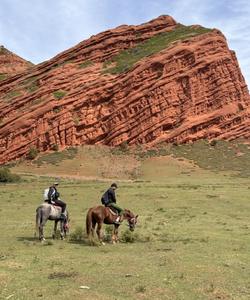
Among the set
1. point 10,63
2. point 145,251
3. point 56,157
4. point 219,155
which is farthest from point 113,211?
point 10,63

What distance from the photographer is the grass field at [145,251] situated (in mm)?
12031

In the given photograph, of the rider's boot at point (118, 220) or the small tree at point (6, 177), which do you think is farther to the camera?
the small tree at point (6, 177)

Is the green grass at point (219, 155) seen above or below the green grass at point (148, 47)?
below

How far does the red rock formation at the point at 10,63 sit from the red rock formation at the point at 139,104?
31.2m

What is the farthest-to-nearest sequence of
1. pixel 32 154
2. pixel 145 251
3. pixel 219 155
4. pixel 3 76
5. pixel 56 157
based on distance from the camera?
1. pixel 3 76
2. pixel 32 154
3. pixel 56 157
4. pixel 219 155
5. pixel 145 251

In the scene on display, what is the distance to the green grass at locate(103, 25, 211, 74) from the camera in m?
79.8

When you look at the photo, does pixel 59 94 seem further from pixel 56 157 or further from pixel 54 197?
pixel 54 197

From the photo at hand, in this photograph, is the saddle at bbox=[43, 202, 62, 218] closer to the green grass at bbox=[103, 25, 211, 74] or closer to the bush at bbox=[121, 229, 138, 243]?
the bush at bbox=[121, 229, 138, 243]

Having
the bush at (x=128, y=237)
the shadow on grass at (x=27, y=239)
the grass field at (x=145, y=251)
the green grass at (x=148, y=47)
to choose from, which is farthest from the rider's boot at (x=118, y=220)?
the green grass at (x=148, y=47)

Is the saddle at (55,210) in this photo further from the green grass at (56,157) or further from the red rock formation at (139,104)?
the red rock formation at (139,104)

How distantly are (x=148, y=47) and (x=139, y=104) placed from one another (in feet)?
48.3

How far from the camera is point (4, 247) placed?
1753 cm

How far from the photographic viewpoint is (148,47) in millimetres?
84188

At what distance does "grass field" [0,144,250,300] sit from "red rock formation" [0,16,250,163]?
32.6 metres
